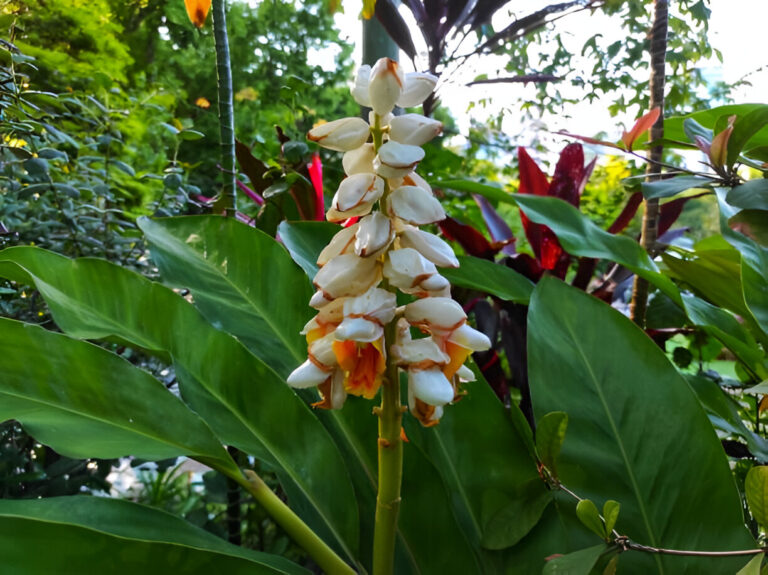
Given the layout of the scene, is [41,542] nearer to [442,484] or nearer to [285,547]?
[442,484]

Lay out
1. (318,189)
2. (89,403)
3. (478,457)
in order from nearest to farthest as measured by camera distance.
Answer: (89,403) < (478,457) < (318,189)

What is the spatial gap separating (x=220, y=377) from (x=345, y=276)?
257 mm

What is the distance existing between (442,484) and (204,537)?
0.73 ft

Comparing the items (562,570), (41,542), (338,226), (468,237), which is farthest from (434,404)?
(468,237)

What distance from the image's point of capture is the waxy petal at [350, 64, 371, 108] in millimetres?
375

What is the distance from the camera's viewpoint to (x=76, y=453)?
416mm

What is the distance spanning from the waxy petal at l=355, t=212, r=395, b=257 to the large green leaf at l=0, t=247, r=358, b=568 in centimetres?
25

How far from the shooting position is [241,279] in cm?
65

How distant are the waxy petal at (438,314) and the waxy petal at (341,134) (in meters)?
0.12

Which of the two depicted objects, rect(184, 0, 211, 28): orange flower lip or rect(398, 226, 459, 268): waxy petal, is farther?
rect(184, 0, 211, 28): orange flower lip

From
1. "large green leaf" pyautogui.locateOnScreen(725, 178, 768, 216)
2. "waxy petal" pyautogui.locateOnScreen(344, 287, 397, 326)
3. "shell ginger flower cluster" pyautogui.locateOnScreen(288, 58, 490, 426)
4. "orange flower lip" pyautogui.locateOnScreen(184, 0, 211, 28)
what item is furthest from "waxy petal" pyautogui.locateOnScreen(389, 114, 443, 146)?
"orange flower lip" pyautogui.locateOnScreen(184, 0, 211, 28)

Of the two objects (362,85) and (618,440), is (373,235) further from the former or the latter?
(618,440)

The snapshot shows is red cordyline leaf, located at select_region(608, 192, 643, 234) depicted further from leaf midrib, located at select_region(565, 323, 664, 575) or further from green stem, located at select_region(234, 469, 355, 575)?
green stem, located at select_region(234, 469, 355, 575)

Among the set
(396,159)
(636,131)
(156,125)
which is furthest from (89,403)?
(156,125)
